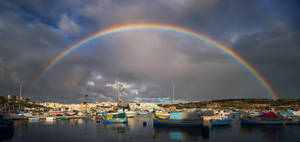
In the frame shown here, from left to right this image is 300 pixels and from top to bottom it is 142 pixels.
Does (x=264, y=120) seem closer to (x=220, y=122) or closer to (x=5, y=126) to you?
(x=220, y=122)

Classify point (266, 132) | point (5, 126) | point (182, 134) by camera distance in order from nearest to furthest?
point (182, 134), point (5, 126), point (266, 132)

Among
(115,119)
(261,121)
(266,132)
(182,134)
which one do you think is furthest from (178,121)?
(261,121)

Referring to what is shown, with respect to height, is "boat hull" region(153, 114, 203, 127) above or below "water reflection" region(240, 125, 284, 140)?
above

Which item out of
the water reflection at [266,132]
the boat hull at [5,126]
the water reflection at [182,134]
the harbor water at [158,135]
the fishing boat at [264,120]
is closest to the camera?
the harbor water at [158,135]

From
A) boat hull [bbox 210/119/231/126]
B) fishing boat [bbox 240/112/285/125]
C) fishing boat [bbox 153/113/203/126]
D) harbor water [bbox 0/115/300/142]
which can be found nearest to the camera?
harbor water [bbox 0/115/300/142]

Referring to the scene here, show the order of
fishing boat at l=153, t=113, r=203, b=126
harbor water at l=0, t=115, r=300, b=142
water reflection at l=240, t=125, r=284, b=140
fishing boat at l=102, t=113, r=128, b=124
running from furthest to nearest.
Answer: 1. fishing boat at l=102, t=113, r=128, b=124
2. fishing boat at l=153, t=113, r=203, b=126
3. water reflection at l=240, t=125, r=284, b=140
4. harbor water at l=0, t=115, r=300, b=142

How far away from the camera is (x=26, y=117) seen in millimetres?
109562

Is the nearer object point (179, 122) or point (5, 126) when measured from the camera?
point (5, 126)

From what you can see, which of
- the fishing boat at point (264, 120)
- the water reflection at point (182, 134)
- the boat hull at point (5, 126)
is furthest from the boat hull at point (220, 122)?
the boat hull at point (5, 126)

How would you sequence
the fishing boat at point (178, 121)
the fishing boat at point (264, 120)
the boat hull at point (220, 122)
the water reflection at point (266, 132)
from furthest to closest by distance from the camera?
the fishing boat at point (264, 120) < the boat hull at point (220, 122) < the fishing boat at point (178, 121) < the water reflection at point (266, 132)

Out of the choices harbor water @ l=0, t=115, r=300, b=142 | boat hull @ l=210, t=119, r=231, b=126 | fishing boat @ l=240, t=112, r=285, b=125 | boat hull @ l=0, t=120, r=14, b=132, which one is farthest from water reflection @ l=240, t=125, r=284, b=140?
boat hull @ l=0, t=120, r=14, b=132

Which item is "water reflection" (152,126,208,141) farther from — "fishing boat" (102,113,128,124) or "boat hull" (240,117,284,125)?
"boat hull" (240,117,284,125)

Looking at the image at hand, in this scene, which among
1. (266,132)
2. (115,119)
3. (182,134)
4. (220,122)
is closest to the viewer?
(182,134)

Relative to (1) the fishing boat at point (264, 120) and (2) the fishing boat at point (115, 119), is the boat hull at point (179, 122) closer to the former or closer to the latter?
(2) the fishing boat at point (115, 119)
